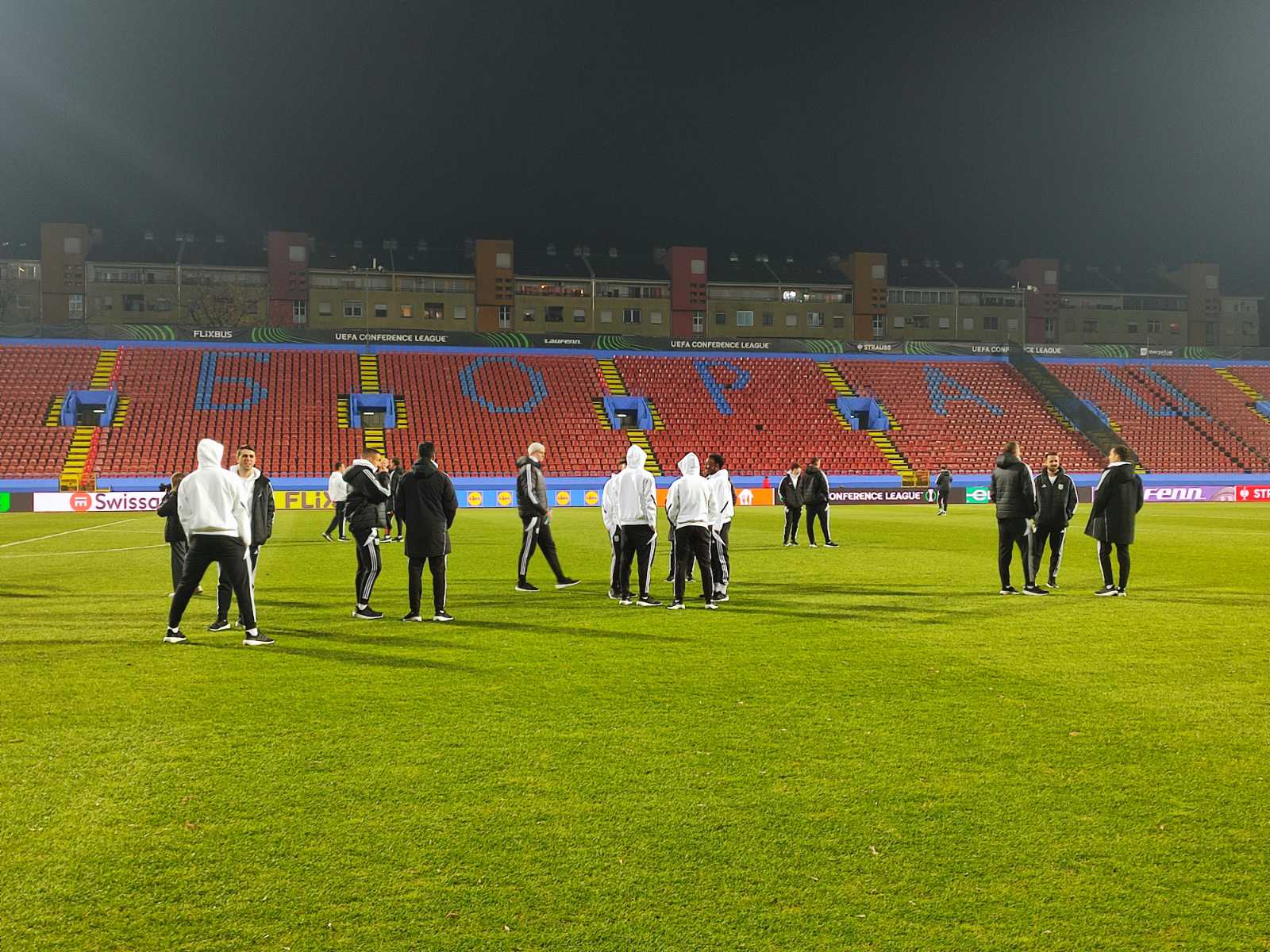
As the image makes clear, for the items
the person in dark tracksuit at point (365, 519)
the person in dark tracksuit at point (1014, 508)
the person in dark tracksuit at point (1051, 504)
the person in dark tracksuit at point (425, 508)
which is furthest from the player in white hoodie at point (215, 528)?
the person in dark tracksuit at point (1051, 504)

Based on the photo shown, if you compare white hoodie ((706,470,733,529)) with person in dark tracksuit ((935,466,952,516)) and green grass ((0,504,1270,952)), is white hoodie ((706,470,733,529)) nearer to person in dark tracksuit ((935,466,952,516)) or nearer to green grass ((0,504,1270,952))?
green grass ((0,504,1270,952))

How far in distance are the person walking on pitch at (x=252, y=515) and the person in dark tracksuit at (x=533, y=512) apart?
335 cm

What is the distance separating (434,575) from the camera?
1142 cm

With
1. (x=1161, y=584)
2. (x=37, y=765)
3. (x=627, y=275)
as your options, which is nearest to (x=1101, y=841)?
(x=37, y=765)

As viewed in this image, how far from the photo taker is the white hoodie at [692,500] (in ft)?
38.9

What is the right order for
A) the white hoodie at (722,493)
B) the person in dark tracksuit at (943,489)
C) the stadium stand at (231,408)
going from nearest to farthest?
the white hoodie at (722,493) → the person in dark tracksuit at (943,489) → the stadium stand at (231,408)

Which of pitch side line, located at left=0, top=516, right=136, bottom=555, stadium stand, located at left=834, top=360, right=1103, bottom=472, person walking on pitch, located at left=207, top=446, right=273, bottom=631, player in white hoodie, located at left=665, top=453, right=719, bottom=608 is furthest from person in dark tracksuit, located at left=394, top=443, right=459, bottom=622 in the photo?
stadium stand, located at left=834, top=360, right=1103, bottom=472

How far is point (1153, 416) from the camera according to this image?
2115 inches

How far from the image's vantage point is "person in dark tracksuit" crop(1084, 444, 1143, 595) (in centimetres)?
1330

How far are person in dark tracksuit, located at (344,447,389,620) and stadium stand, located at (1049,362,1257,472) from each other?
46.5 meters

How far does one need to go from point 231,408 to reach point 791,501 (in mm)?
34105

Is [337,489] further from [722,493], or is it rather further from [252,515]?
[722,493]

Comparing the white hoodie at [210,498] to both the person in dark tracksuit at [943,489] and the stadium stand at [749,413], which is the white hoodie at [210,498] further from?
the stadium stand at [749,413]

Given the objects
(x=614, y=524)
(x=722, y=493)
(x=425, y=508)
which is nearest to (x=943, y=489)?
(x=722, y=493)
